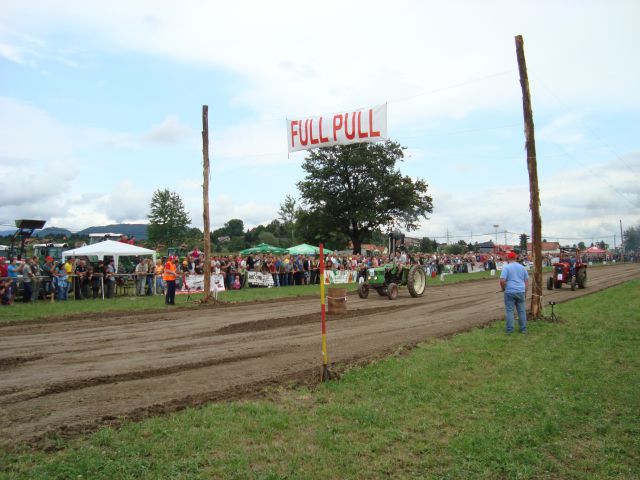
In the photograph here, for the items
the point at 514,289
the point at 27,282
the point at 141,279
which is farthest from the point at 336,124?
the point at 27,282

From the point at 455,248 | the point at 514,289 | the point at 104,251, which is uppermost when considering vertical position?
the point at 455,248

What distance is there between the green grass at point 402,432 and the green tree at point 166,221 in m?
74.3

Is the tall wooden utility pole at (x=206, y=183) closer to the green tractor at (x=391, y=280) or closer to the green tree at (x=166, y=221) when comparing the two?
the green tractor at (x=391, y=280)

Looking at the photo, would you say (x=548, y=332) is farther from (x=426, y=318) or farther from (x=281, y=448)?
(x=281, y=448)

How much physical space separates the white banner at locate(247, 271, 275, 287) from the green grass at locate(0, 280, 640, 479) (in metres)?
18.6

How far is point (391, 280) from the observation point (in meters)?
20.1

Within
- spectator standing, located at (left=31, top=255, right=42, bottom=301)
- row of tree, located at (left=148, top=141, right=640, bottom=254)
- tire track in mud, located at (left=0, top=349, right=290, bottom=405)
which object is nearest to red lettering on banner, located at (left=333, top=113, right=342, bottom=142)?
tire track in mud, located at (left=0, top=349, right=290, bottom=405)

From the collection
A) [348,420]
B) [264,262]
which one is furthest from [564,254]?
[348,420]

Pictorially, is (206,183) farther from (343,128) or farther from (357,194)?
(357,194)

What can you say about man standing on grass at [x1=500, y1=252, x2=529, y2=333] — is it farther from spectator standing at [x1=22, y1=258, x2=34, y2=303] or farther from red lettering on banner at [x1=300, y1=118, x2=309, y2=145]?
spectator standing at [x1=22, y1=258, x2=34, y2=303]

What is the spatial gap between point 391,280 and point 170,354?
1212 cm

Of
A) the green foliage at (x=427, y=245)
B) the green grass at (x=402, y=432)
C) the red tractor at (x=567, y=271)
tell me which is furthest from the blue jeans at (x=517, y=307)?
the green foliage at (x=427, y=245)

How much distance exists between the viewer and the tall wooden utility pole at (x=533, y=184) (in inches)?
507

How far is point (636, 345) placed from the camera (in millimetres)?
9547
